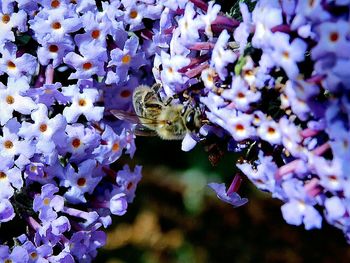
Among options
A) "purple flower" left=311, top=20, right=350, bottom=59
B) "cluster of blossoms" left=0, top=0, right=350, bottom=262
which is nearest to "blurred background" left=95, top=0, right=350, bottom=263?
"cluster of blossoms" left=0, top=0, right=350, bottom=262

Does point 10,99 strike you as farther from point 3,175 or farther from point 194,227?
point 194,227

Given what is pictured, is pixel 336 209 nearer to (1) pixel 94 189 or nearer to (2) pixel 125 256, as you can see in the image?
(1) pixel 94 189


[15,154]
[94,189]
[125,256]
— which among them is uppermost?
[15,154]

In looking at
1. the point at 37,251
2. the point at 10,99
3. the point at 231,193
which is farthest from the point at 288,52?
the point at 37,251

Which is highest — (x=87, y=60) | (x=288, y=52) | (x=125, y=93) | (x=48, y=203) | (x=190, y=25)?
(x=288, y=52)

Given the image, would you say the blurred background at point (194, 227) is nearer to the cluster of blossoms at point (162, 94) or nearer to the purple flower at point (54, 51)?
the cluster of blossoms at point (162, 94)

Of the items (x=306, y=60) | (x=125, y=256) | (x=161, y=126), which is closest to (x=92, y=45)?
(x=161, y=126)

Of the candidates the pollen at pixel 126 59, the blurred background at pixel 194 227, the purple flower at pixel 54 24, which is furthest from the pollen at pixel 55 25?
the blurred background at pixel 194 227
